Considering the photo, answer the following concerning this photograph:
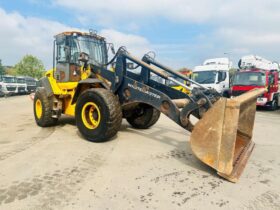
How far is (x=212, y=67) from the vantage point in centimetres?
1531

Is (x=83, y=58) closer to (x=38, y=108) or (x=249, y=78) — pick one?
(x=38, y=108)

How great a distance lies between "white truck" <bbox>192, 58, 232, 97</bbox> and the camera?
15.0m

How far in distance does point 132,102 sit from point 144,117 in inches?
Result: 63.5

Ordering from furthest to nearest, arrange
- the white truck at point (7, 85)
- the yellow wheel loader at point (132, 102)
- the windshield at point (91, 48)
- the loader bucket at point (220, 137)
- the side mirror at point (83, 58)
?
the white truck at point (7, 85) < the windshield at point (91, 48) < the side mirror at point (83, 58) < the yellow wheel loader at point (132, 102) < the loader bucket at point (220, 137)

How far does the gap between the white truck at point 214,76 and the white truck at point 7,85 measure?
16.2m

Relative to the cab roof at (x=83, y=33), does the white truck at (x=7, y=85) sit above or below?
below

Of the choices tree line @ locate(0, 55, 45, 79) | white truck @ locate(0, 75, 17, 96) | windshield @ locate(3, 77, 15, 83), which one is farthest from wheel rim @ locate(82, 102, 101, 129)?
tree line @ locate(0, 55, 45, 79)

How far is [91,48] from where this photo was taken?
7344 millimetres

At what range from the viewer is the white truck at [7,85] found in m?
23.6

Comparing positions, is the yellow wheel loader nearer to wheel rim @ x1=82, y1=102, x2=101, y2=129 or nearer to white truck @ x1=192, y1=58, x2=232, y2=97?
wheel rim @ x1=82, y1=102, x2=101, y2=129

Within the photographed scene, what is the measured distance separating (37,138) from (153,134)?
2.61m

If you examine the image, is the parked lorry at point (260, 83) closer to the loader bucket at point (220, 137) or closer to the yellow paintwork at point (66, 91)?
the yellow paintwork at point (66, 91)

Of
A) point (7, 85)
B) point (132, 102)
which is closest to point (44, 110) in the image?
point (132, 102)

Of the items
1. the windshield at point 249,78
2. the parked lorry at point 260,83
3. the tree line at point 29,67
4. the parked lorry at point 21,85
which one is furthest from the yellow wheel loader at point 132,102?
the tree line at point 29,67
